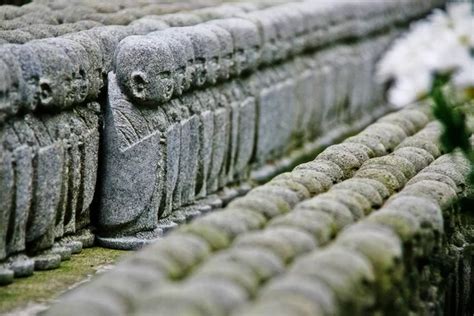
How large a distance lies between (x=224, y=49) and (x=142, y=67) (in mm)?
2153

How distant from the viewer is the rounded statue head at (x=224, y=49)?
38.1ft

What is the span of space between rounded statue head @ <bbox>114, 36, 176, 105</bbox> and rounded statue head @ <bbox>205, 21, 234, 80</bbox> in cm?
177

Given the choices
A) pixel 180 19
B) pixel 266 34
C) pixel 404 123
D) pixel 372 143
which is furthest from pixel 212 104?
pixel 372 143

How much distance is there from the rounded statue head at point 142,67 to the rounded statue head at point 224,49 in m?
1.77

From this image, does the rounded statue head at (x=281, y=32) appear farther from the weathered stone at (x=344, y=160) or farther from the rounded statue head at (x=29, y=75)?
the rounded statue head at (x=29, y=75)

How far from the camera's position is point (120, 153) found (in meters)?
9.62

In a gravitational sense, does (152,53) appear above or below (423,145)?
above

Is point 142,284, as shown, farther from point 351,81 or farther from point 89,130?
point 351,81

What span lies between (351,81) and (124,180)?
8655 millimetres

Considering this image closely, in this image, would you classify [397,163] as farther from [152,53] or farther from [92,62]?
[92,62]

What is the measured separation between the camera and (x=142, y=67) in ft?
31.6

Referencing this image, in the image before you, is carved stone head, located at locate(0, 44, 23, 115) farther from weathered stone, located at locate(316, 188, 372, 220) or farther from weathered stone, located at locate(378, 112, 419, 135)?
weathered stone, located at locate(378, 112, 419, 135)

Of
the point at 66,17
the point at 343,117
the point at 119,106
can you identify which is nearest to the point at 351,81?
the point at 343,117

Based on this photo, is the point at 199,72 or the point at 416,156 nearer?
the point at 416,156
